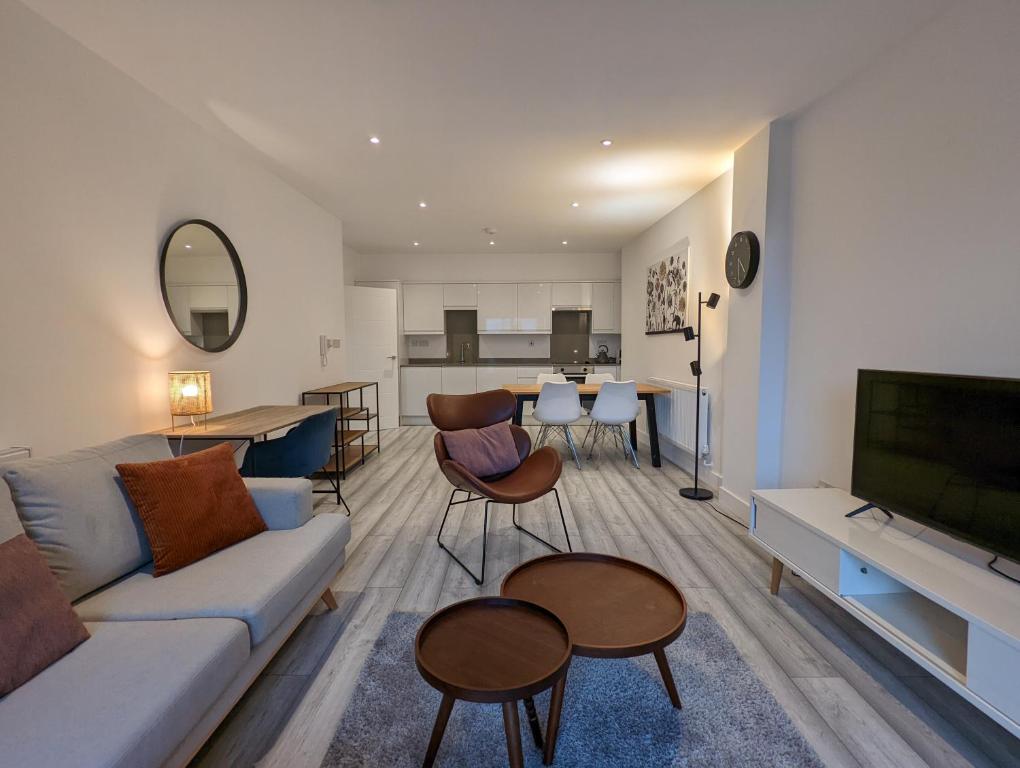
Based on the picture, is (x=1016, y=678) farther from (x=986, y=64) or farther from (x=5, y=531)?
(x=5, y=531)

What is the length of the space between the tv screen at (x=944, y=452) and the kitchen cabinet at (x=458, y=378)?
5.34 metres

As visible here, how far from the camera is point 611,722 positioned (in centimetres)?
151

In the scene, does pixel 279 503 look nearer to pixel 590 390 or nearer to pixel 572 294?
pixel 590 390

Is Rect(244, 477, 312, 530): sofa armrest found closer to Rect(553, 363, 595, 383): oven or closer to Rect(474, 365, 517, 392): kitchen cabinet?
Rect(474, 365, 517, 392): kitchen cabinet

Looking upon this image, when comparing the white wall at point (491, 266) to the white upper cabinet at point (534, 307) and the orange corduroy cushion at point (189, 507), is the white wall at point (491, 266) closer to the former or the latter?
the white upper cabinet at point (534, 307)

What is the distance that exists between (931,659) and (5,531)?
282cm

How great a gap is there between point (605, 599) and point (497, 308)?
19.1 ft

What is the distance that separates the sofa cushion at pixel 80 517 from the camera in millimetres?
1449

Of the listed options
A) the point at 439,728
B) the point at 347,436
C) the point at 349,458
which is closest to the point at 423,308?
the point at 347,436

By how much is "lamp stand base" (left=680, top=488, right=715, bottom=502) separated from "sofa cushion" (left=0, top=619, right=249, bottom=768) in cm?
325

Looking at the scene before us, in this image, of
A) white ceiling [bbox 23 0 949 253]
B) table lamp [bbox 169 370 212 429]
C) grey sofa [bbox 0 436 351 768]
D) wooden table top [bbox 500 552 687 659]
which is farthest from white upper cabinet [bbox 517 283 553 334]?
wooden table top [bbox 500 552 687 659]

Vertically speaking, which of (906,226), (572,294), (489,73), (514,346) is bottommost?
(514,346)

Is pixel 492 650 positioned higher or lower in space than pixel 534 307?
lower

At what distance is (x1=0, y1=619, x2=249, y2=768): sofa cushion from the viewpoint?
929 millimetres
